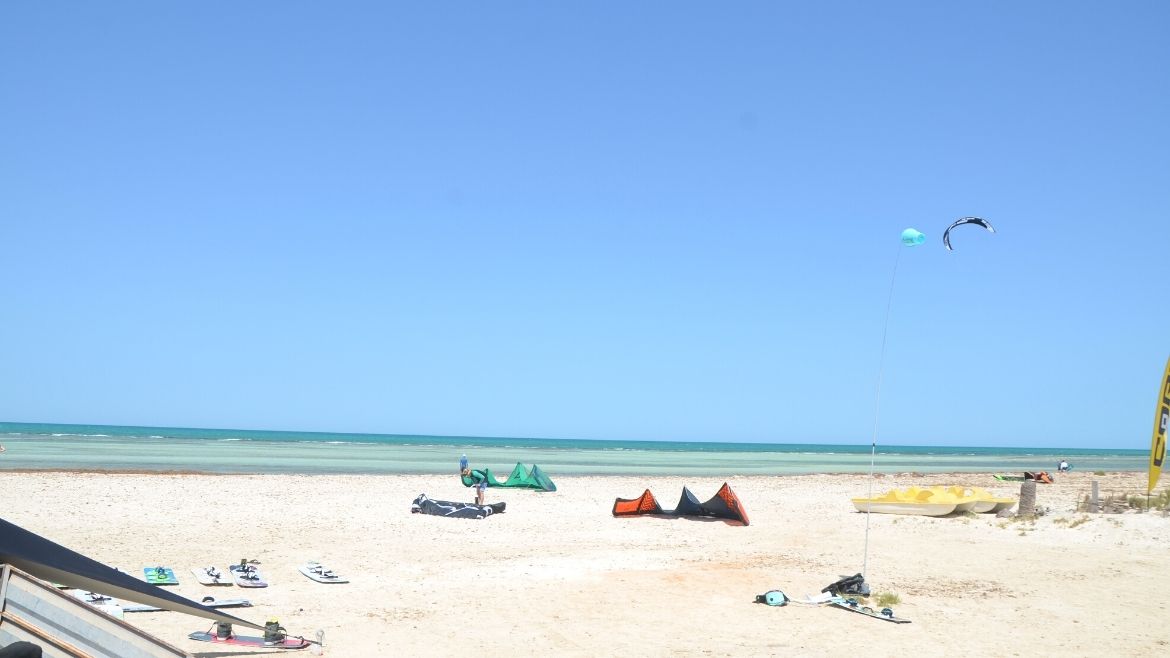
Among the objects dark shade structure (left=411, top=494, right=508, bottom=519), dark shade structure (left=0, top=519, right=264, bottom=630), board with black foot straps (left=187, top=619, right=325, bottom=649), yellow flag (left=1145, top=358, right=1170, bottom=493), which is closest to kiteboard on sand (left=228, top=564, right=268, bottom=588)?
board with black foot straps (left=187, top=619, right=325, bottom=649)

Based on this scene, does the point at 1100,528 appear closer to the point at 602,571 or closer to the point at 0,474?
the point at 602,571

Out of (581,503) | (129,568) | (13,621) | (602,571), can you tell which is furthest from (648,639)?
(581,503)

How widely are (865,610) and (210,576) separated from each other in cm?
694

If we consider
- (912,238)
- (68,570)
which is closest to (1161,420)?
(912,238)

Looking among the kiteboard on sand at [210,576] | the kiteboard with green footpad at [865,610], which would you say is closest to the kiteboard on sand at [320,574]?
the kiteboard on sand at [210,576]

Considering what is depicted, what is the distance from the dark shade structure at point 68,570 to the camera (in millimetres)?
4992

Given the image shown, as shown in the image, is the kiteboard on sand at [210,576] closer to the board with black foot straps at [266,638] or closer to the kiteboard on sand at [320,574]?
the kiteboard on sand at [320,574]

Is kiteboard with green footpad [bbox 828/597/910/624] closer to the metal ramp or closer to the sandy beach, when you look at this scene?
the sandy beach

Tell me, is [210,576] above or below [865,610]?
below

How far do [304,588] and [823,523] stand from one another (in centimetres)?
1054

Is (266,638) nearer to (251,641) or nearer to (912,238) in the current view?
(251,641)

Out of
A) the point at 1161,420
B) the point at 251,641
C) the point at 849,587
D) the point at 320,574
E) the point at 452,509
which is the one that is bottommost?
the point at 452,509

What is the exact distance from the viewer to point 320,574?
10.2 meters

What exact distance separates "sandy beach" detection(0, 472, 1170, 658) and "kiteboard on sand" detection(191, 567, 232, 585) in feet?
0.45
